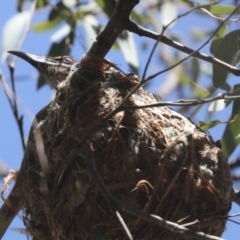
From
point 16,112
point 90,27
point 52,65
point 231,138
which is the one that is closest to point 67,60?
point 52,65

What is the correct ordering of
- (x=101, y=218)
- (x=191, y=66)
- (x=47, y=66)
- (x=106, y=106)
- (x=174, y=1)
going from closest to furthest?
(x=101, y=218), (x=106, y=106), (x=47, y=66), (x=174, y=1), (x=191, y=66)

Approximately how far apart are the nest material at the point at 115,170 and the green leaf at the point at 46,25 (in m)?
1.44

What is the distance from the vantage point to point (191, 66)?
541cm

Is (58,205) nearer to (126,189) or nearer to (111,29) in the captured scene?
(126,189)

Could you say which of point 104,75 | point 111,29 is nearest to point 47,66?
point 104,75

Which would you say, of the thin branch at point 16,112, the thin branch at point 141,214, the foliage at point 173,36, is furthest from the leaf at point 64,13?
the thin branch at point 16,112

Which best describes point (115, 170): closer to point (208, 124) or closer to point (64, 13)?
point (208, 124)

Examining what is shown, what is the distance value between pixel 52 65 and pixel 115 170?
112 cm

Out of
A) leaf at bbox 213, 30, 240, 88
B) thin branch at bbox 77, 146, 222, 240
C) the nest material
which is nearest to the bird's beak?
the nest material

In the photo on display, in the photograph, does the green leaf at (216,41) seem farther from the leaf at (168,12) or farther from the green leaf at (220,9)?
the leaf at (168,12)

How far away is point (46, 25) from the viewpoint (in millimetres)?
4938

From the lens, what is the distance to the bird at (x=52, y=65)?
3945mm

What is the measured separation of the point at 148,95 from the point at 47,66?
2.42ft

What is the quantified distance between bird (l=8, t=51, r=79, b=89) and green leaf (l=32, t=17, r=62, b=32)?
63cm
